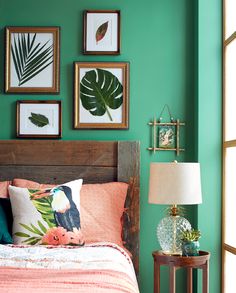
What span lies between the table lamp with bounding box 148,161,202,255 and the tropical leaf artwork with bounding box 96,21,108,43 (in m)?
1.10

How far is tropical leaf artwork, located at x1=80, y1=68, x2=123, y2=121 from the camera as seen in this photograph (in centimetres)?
429

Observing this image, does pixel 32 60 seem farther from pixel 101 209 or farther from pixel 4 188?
pixel 101 209

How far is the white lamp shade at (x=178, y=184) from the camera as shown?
3744 millimetres

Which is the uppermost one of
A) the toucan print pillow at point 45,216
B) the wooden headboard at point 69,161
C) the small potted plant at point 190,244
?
the wooden headboard at point 69,161

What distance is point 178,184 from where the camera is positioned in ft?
12.3

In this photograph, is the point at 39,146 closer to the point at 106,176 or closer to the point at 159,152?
the point at 106,176

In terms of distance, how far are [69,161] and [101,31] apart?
100 centimetres

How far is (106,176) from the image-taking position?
4215mm

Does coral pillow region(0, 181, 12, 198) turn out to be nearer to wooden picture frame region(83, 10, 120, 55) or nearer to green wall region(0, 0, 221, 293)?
green wall region(0, 0, 221, 293)

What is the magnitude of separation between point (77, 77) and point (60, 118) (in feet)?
1.08

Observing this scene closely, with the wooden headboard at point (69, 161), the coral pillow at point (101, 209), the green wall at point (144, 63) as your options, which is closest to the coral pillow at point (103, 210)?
the coral pillow at point (101, 209)

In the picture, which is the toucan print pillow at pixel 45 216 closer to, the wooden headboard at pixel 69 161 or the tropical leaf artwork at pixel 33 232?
the tropical leaf artwork at pixel 33 232

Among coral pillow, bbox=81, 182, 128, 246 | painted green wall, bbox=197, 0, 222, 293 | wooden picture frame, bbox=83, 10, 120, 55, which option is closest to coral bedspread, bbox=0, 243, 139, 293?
coral pillow, bbox=81, 182, 128, 246

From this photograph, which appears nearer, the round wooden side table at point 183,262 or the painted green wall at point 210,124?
the round wooden side table at point 183,262
